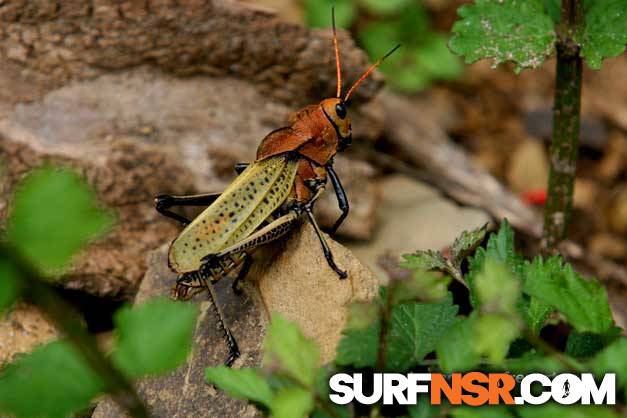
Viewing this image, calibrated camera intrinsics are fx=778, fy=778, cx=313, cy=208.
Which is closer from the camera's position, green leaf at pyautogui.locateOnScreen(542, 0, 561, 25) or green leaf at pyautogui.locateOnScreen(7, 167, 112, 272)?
green leaf at pyautogui.locateOnScreen(7, 167, 112, 272)

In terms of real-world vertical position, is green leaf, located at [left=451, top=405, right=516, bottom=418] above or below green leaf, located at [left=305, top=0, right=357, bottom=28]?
above

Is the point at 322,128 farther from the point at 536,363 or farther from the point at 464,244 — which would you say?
the point at 536,363

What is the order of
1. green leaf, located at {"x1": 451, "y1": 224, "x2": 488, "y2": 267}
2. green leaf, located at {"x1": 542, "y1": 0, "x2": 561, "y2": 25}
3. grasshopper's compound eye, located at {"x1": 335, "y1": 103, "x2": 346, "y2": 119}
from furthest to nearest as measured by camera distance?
grasshopper's compound eye, located at {"x1": 335, "y1": 103, "x2": 346, "y2": 119} < green leaf, located at {"x1": 542, "y1": 0, "x2": 561, "y2": 25} < green leaf, located at {"x1": 451, "y1": 224, "x2": 488, "y2": 267}

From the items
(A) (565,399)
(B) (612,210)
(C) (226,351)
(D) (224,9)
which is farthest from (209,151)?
(B) (612,210)

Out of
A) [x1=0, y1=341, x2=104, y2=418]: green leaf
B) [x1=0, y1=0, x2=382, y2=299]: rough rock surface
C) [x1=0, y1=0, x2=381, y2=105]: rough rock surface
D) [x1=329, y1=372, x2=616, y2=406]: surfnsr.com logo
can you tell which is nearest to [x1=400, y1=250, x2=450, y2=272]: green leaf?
[x1=329, y1=372, x2=616, y2=406]: surfnsr.com logo

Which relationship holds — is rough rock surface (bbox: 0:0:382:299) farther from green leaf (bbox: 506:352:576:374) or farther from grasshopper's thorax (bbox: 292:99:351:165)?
green leaf (bbox: 506:352:576:374)

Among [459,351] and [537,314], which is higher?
[459,351]

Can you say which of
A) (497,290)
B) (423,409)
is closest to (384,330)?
(423,409)
